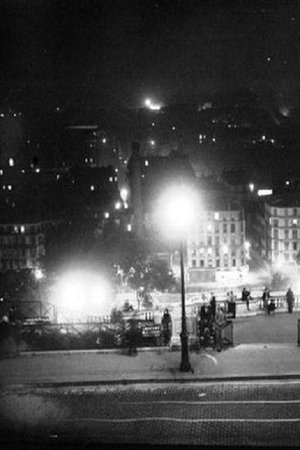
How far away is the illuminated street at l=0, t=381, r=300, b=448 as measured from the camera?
11805mm

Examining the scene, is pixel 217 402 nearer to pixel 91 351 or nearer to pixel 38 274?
pixel 91 351

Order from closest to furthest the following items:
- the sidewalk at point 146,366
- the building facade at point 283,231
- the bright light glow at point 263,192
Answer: the sidewalk at point 146,366 → the building facade at point 283,231 → the bright light glow at point 263,192

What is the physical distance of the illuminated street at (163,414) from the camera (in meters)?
11.8

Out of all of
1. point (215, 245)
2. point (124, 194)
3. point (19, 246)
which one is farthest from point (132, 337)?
point (124, 194)

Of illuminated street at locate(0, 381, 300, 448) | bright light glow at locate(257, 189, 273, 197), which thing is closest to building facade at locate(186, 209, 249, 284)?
bright light glow at locate(257, 189, 273, 197)

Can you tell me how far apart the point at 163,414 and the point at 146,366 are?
123 inches

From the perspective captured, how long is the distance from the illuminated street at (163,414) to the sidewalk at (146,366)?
313mm

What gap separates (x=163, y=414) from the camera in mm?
12953

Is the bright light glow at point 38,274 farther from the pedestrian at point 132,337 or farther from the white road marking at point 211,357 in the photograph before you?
the white road marking at point 211,357

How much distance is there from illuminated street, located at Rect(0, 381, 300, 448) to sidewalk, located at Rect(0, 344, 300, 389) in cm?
31

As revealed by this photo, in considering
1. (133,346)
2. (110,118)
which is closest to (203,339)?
(133,346)

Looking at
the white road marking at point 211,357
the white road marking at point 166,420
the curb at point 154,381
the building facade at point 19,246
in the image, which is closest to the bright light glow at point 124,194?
the building facade at point 19,246

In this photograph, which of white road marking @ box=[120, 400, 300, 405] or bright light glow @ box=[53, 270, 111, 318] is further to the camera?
bright light glow @ box=[53, 270, 111, 318]

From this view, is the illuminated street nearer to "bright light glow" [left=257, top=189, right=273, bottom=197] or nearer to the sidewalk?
the sidewalk
